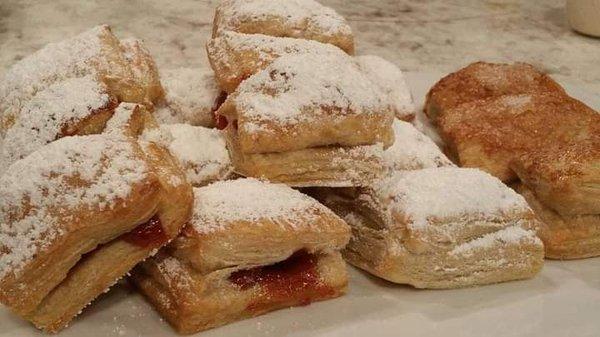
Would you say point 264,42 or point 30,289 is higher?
point 264,42

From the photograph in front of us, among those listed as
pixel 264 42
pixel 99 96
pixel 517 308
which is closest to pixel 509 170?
pixel 517 308

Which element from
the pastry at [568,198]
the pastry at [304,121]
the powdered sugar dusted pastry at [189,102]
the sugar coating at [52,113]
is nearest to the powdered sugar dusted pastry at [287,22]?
the powdered sugar dusted pastry at [189,102]

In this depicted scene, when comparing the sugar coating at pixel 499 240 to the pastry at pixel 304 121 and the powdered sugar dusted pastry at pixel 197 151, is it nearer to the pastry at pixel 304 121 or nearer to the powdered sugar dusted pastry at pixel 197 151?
the pastry at pixel 304 121

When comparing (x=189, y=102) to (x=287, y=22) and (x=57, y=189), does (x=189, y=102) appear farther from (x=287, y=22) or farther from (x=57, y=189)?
(x=57, y=189)

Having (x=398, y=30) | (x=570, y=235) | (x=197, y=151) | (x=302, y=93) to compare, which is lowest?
(x=398, y=30)

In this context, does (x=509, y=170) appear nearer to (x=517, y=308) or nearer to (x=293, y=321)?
(x=517, y=308)

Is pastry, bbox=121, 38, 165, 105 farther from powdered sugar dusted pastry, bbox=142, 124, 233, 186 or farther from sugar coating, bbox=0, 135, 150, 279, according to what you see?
sugar coating, bbox=0, 135, 150, 279

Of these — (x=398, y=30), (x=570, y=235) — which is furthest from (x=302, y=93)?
(x=398, y=30)
